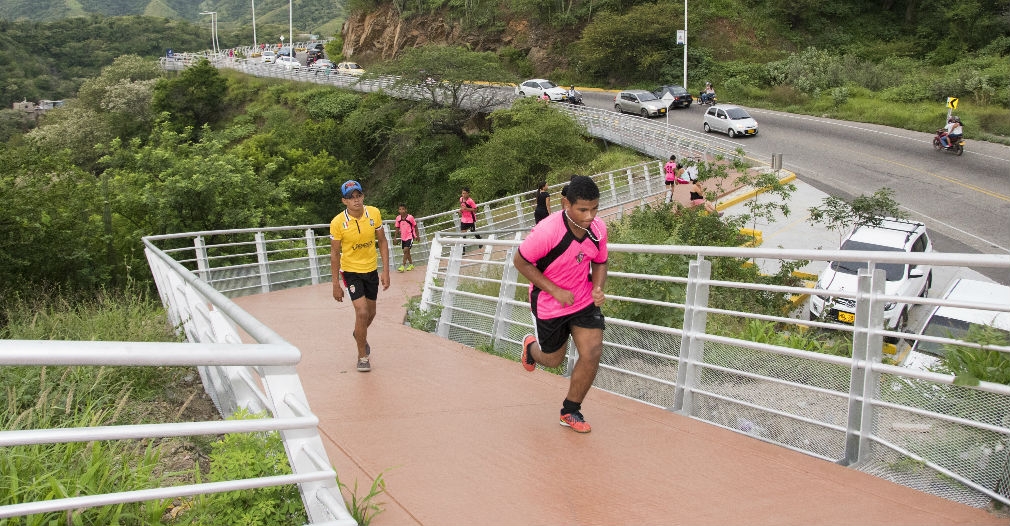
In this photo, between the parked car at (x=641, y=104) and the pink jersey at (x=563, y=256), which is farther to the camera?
the parked car at (x=641, y=104)

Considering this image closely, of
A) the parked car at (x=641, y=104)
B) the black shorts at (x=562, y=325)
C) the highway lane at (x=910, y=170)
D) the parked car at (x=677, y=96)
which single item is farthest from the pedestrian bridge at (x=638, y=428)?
the parked car at (x=677, y=96)

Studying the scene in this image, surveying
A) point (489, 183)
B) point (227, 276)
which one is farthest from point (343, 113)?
point (227, 276)

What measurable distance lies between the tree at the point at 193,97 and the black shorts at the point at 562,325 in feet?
214

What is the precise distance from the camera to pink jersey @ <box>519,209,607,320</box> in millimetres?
5203

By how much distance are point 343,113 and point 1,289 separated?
140 ft

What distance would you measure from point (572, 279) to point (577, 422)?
1002 mm

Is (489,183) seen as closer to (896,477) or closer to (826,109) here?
(826,109)

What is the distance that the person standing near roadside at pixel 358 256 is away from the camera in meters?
7.89

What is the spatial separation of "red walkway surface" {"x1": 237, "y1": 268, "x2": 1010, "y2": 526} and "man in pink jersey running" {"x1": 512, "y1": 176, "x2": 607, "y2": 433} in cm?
52

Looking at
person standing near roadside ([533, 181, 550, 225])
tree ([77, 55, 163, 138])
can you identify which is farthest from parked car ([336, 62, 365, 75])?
person standing near roadside ([533, 181, 550, 225])

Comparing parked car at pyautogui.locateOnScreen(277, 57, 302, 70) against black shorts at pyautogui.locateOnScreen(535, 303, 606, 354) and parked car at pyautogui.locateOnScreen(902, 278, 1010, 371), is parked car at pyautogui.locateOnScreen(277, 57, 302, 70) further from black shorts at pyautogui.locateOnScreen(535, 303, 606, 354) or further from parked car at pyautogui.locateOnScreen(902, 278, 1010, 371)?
black shorts at pyautogui.locateOnScreen(535, 303, 606, 354)

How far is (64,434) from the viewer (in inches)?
103

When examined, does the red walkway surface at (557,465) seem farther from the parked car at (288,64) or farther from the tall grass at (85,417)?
the parked car at (288,64)

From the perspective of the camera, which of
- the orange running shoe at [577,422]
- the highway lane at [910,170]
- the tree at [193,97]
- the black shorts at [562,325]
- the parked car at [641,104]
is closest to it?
the black shorts at [562,325]
